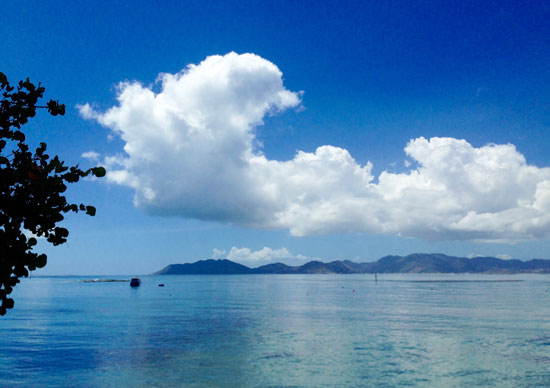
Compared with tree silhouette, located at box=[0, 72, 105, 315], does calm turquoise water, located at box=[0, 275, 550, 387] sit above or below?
below

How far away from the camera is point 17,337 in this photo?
2200 inches

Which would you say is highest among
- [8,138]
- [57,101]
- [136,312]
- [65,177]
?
[57,101]

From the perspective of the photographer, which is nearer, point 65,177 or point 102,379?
point 65,177

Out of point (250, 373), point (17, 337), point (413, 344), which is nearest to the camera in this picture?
point (250, 373)

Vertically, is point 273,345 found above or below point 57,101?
below

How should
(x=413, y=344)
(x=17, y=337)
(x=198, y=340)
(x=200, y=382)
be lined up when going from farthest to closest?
(x=17, y=337)
(x=198, y=340)
(x=413, y=344)
(x=200, y=382)

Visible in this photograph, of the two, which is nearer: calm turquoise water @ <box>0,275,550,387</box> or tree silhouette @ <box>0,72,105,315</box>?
tree silhouette @ <box>0,72,105,315</box>

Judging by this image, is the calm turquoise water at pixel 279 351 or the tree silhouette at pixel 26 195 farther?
the calm turquoise water at pixel 279 351

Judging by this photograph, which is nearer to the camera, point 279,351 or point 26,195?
point 26,195

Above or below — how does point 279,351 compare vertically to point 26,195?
below

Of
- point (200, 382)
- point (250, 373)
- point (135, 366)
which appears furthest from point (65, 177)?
point (135, 366)

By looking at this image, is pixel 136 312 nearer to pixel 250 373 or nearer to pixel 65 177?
pixel 250 373

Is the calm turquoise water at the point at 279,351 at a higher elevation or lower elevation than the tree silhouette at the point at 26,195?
lower

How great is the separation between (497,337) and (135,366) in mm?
42448
